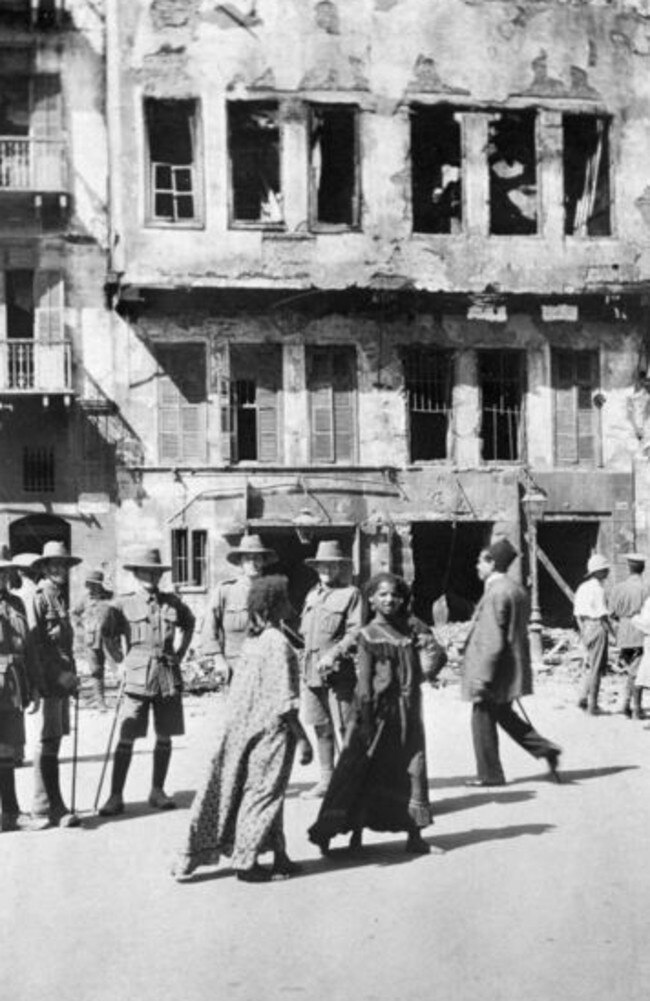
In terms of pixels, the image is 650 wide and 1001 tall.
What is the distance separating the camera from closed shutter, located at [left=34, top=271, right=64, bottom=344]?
82.9 feet

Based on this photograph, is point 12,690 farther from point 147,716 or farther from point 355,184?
point 355,184

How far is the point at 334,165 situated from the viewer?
1030 inches

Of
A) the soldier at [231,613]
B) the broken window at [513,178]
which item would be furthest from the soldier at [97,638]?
the broken window at [513,178]

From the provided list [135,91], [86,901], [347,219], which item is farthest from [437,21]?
[86,901]

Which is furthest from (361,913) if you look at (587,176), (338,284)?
(587,176)

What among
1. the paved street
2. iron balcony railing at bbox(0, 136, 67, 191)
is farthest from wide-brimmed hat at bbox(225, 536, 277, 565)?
iron balcony railing at bbox(0, 136, 67, 191)

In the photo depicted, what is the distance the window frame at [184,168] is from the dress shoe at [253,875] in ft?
62.9

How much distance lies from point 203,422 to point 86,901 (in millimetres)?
18949

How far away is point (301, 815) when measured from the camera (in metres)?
9.46

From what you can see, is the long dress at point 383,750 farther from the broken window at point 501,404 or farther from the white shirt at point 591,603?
the broken window at point 501,404

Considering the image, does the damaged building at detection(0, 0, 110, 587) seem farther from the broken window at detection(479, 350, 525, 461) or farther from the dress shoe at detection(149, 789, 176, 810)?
the dress shoe at detection(149, 789, 176, 810)

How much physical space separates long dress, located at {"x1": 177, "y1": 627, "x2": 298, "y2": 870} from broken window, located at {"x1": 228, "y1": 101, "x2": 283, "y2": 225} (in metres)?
18.8

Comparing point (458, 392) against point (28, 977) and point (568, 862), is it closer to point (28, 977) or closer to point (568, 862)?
point (568, 862)

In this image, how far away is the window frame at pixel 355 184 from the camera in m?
25.7
